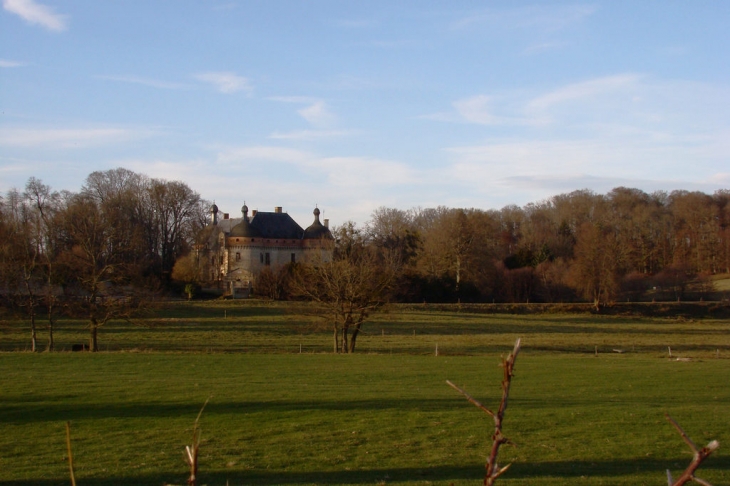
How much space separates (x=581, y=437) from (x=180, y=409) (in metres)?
8.86

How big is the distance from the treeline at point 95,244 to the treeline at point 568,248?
2355cm

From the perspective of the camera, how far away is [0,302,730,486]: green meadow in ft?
35.0

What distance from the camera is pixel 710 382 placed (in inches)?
933

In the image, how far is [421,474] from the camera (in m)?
10.5

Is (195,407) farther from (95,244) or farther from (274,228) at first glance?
(274,228)

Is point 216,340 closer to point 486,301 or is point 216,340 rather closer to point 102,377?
point 102,377

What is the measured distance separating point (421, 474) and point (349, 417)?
15.7ft

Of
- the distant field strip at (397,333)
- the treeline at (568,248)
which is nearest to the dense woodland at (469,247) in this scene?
the treeline at (568,248)

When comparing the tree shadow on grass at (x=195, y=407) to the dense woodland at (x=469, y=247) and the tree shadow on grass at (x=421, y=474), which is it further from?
the dense woodland at (x=469, y=247)

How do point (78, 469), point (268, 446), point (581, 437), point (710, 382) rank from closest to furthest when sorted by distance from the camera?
1. point (78, 469)
2. point (268, 446)
3. point (581, 437)
4. point (710, 382)

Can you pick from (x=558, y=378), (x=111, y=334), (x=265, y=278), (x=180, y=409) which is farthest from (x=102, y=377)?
(x=265, y=278)

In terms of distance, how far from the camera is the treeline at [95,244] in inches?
1432

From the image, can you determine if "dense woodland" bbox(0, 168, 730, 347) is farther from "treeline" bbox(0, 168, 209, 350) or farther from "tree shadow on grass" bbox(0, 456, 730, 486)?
"tree shadow on grass" bbox(0, 456, 730, 486)

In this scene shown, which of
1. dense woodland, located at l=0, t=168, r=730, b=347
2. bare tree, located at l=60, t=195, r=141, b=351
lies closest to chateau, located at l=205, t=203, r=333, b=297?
dense woodland, located at l=0, t=168, r=730, b=347
